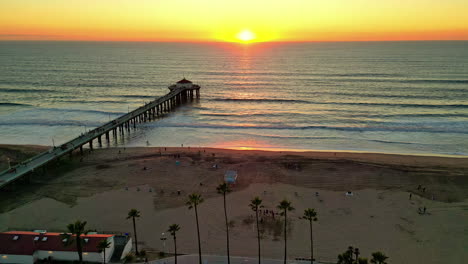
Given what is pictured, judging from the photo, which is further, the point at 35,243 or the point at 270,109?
the point at 270,109

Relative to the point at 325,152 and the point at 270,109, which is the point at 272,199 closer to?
the point at 325,152

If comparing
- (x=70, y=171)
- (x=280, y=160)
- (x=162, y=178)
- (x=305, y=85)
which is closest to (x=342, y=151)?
(x=280, y=160)

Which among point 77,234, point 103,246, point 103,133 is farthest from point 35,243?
point 103,133

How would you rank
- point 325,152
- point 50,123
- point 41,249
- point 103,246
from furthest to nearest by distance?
1. point 50,123
2. point 325,152
3. point 41,249
4. point 103,246

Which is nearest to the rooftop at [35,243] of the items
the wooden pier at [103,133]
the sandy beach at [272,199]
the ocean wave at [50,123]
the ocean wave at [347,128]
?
the sandy beach at [272,199]

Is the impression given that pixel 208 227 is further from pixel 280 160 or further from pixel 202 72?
pixel 202 72
